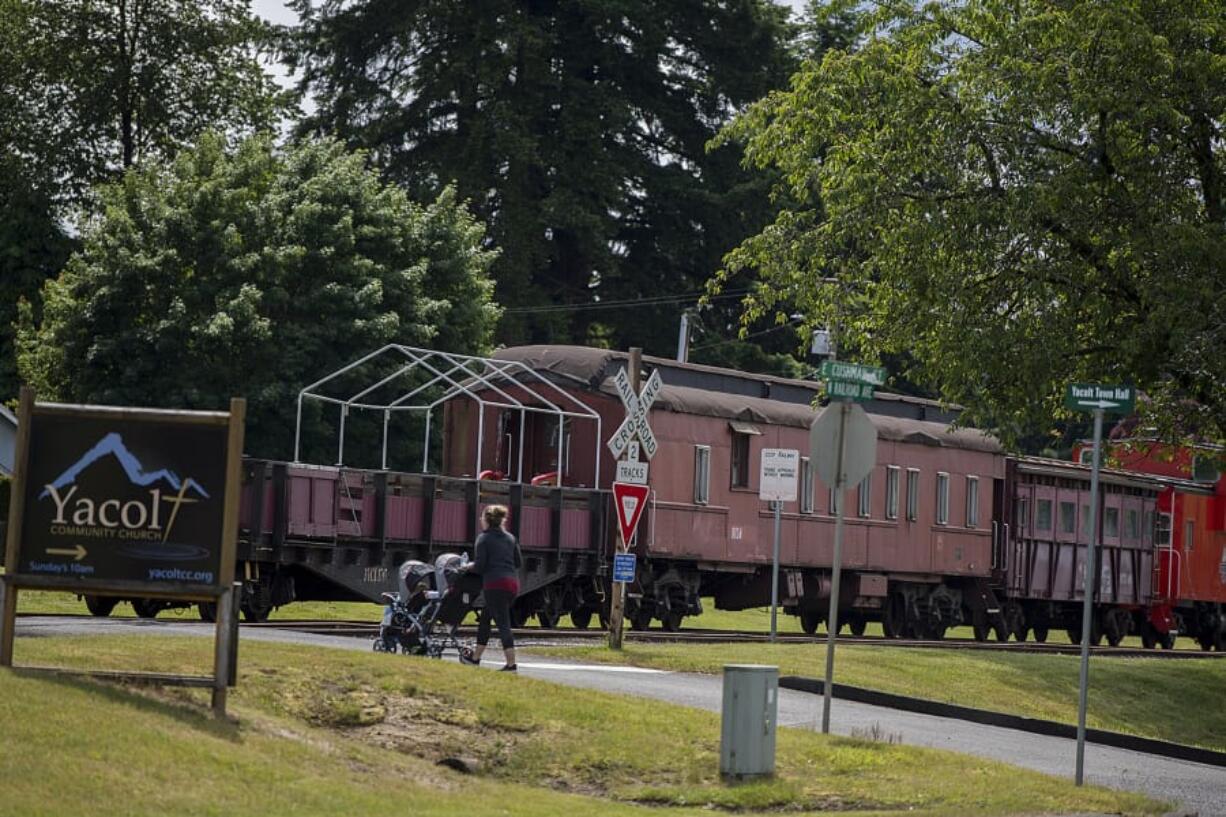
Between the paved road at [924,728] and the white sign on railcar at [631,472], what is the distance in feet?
8.15

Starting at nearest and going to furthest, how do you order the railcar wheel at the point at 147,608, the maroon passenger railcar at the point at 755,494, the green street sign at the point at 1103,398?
the green street sign at the point at 1103,398 → the railcar wheel at the point at 147,608 → the maroon passenger railcar at the point at 755,494

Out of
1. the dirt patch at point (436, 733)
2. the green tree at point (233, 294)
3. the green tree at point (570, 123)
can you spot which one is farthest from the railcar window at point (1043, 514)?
the dirt patch at point (436, 733)

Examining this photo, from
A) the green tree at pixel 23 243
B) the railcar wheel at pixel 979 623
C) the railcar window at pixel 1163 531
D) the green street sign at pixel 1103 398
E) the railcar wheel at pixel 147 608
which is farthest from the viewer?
the green tree at pixel 23 243

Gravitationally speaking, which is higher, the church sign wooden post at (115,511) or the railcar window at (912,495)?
the railcar window at (912,495)

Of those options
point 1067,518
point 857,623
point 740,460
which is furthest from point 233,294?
point 1067,518

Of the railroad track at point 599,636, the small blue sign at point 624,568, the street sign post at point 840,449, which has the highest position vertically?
the street sign post at point 840,449

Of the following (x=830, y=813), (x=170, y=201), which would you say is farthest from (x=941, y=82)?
(x=170, y=201)

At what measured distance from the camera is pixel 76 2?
50.6 metres

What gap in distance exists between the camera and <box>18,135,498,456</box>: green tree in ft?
128

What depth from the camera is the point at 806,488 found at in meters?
34.2

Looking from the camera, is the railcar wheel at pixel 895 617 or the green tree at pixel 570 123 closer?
the railcar wheel at pixel 895 617

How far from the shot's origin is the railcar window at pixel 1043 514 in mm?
39819

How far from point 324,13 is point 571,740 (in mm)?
41108

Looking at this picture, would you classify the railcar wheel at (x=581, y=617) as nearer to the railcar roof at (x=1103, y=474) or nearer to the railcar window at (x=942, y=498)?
the railcar window at (x=942, y=498)
